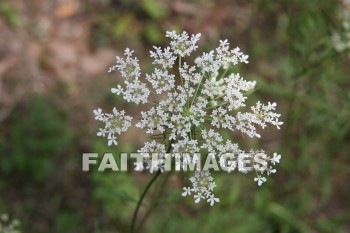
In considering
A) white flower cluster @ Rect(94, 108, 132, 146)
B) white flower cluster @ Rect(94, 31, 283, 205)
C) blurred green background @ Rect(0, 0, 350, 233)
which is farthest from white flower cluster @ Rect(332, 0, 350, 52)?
white flower cluster @ Rect(94, 108, 132, 146)

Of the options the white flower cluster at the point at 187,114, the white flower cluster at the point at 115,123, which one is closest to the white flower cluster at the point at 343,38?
the white flower cluster at the point at 187,114

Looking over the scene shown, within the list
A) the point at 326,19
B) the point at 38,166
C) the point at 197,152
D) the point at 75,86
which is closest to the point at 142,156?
the point at 197,152

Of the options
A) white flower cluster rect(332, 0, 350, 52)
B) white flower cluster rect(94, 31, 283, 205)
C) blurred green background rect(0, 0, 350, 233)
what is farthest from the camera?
blurred green background rect(0, 0, 350, 233)

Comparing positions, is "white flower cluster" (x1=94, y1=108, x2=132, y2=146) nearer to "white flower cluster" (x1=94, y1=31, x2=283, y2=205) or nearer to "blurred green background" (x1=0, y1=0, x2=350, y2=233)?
"white flower cluster" (x1=94, y1=31, x2=283, y2=205)

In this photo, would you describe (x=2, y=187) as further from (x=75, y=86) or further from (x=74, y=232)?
(x=75, y=86)

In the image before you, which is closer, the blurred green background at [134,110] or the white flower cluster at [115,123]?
the white flower cluster at [115,123]

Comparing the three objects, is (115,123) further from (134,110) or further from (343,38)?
(134,110)

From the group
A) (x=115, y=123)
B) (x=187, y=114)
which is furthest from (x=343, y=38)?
(x=115, y=123)

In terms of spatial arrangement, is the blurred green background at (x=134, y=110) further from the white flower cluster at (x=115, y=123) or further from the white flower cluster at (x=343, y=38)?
the white flower cluster at (x=115, y=123)

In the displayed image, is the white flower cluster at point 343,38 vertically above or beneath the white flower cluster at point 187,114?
above
